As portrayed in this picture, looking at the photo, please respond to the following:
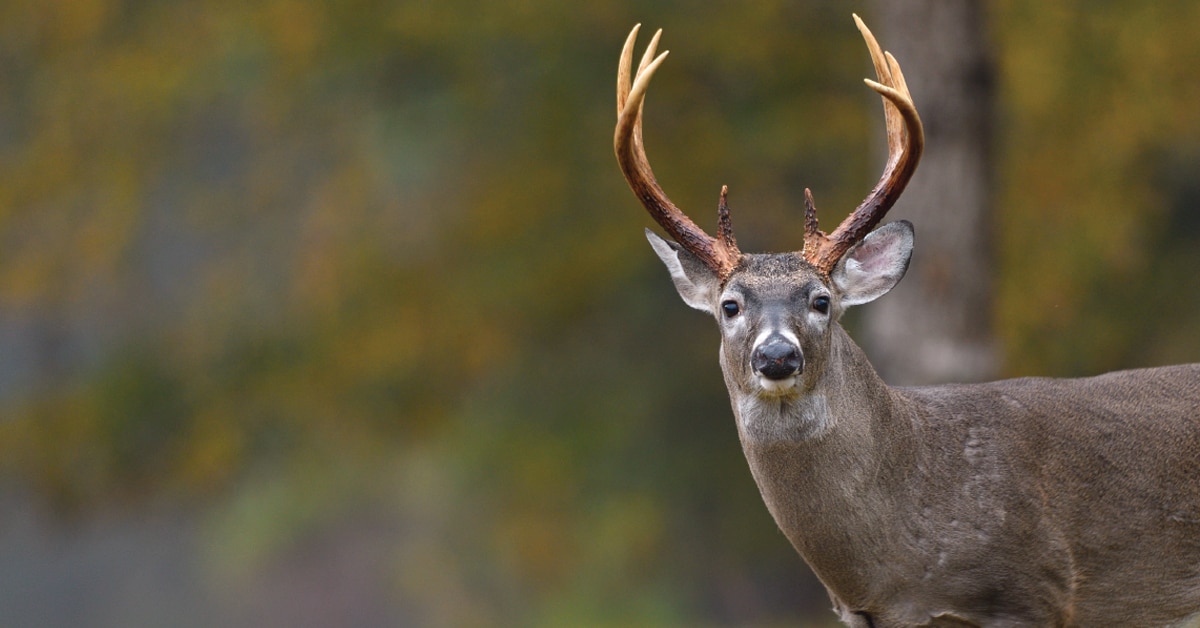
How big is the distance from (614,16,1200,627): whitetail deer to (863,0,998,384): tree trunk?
350cm

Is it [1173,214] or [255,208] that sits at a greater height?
[255,208]

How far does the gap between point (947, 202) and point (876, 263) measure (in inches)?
151

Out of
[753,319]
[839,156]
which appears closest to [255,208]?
[839,156]

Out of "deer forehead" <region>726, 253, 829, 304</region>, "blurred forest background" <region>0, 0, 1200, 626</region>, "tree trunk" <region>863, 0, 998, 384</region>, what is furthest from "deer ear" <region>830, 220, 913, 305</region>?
"blurred forest background" <region>0, 0, 1200, 626</region>

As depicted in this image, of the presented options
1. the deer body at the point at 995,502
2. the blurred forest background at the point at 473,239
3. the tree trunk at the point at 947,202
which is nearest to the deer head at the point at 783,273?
the deer body at the point at 995,502

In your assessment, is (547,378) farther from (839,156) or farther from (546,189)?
(839,156)

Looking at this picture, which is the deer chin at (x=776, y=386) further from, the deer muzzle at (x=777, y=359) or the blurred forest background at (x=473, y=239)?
the blurred forest background at (x=473, y=239)

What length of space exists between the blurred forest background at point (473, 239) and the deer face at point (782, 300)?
204 inches

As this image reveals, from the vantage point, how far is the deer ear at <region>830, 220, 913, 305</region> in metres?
5.18

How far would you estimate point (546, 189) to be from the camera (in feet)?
37.4

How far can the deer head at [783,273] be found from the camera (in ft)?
15.7

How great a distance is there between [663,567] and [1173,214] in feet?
15.0

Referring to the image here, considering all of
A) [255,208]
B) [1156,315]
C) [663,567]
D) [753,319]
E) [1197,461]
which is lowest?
[663,567]

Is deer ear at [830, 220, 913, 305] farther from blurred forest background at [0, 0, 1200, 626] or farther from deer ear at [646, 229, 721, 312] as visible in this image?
blurred forest background at [0, 0, 1200, 626]
